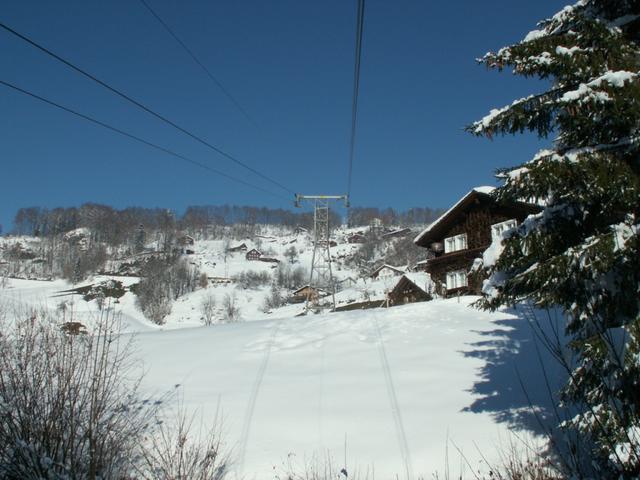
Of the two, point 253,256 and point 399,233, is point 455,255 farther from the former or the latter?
point 399,233

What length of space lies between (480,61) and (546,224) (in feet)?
8.52

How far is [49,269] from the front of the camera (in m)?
114

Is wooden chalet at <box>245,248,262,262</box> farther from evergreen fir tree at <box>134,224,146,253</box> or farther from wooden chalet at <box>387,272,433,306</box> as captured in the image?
wooden chalet at <box>387,272,433,306</box>

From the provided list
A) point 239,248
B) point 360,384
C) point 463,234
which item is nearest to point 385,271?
point 463,234

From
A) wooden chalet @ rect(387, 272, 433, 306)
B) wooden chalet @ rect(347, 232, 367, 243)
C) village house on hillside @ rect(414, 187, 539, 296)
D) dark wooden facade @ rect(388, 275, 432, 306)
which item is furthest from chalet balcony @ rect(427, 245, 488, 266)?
wooden chalet @ rect(347, 232, 367, 243)

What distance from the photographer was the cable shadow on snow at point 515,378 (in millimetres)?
9797

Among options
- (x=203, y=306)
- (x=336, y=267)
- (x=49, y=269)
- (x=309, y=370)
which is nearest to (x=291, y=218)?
(x=336, y=267)

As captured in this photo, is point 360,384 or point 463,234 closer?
point 360,384

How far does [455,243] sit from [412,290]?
11691 mm

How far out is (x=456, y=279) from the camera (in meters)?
31.1

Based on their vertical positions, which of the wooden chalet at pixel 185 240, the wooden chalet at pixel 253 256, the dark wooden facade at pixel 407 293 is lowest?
the dark wooden facade at pixel 407 293

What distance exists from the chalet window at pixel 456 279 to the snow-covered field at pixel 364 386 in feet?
35.4

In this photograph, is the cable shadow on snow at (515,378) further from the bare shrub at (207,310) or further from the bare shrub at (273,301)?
the bare shrub at (273,301)

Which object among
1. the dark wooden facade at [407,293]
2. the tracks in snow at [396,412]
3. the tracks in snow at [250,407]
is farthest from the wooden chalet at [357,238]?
the tracks in snow at [396,412]
